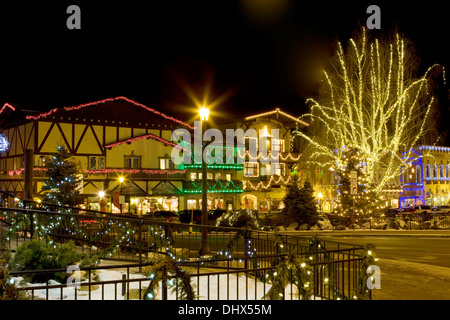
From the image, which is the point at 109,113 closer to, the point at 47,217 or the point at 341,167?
the point at 341,167

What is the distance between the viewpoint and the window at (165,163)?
45966 mm

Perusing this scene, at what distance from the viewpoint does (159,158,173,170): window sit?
45966 mm

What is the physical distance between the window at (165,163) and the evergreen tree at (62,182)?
20.7 metres

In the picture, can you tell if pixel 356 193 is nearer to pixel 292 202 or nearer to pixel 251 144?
pixel 292 202

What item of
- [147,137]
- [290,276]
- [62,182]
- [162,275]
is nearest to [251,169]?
[147,137]

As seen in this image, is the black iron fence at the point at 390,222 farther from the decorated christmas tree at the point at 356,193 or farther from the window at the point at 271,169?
the window at the point at 271,169

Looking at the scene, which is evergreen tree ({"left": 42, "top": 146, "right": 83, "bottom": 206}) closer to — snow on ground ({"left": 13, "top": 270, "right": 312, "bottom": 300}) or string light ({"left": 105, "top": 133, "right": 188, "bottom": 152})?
snow on ground ({"left": 13, "top": 270, "right": 312, "bottom": 300})

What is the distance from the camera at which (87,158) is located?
41.2 m

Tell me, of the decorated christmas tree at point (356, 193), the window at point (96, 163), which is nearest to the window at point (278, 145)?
the decorated christmas tree at point (356, 193)

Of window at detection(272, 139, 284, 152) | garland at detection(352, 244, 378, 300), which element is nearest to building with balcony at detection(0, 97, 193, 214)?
window at detection(272, 139, 284, 152)

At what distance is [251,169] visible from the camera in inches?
2044

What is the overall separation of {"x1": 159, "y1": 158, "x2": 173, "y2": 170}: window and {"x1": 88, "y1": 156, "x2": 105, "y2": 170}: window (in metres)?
6.22
